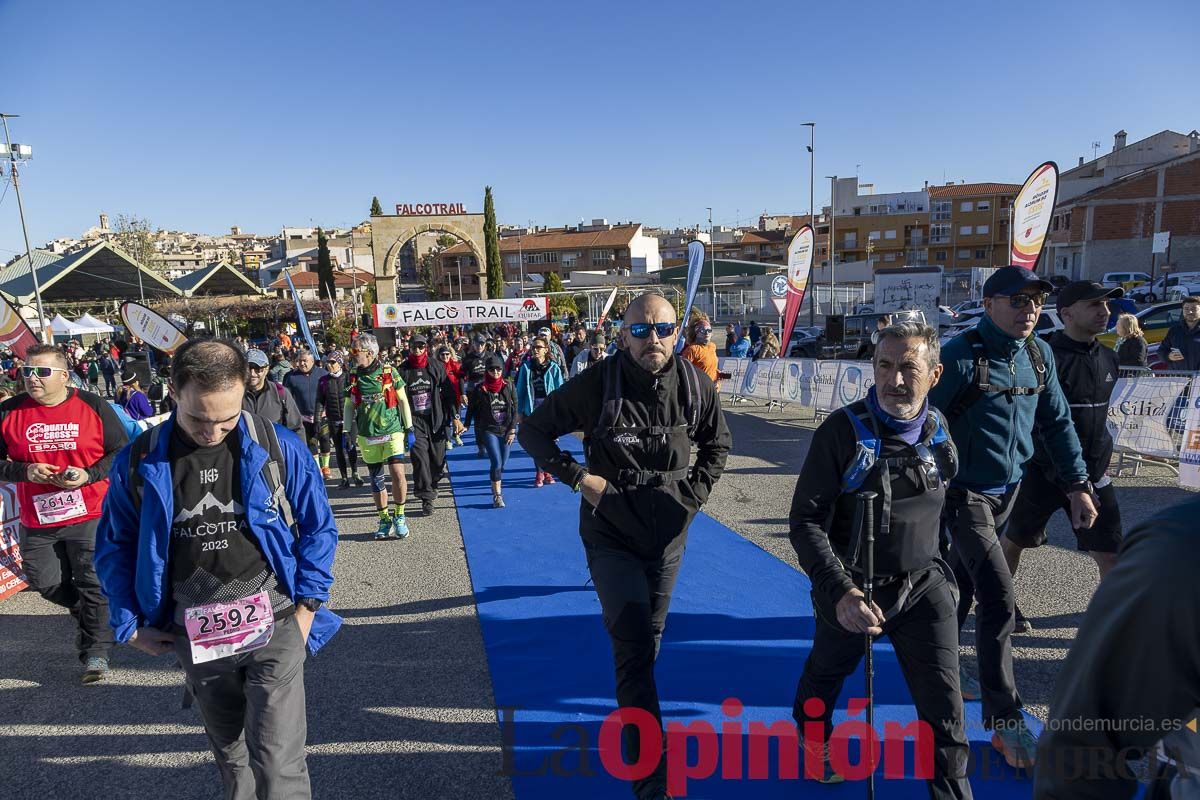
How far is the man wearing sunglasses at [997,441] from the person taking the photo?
327 cm

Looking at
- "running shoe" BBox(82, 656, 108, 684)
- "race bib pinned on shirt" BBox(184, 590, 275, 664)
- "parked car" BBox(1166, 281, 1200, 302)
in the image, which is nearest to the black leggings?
"running shoe" BBox(82, 656, 108, 684)

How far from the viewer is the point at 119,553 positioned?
2.53 meters

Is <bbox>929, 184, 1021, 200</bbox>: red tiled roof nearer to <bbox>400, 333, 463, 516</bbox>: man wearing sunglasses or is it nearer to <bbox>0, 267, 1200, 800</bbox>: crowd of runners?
<bbox>400, 333, 463, 516</bbox>: man wearing sunglasses

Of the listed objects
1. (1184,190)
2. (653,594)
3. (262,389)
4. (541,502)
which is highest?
(1184,190)

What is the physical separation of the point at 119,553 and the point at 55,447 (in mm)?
2407

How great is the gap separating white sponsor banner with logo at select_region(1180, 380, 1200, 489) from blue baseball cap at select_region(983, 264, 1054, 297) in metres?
5.07

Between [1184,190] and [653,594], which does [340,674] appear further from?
[1184,190]

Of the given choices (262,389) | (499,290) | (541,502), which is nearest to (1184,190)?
(499,290)

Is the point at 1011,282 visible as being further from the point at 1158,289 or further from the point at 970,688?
the point at 1158,289

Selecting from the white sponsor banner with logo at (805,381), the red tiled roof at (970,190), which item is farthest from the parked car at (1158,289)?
the red tiled roof at (970,190)

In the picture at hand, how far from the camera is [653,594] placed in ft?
11.3

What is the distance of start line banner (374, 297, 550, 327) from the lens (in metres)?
20.2

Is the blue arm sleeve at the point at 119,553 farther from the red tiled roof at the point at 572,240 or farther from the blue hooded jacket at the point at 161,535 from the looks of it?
the red tiled roof at the point at 572,240

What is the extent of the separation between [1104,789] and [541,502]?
743 cm
